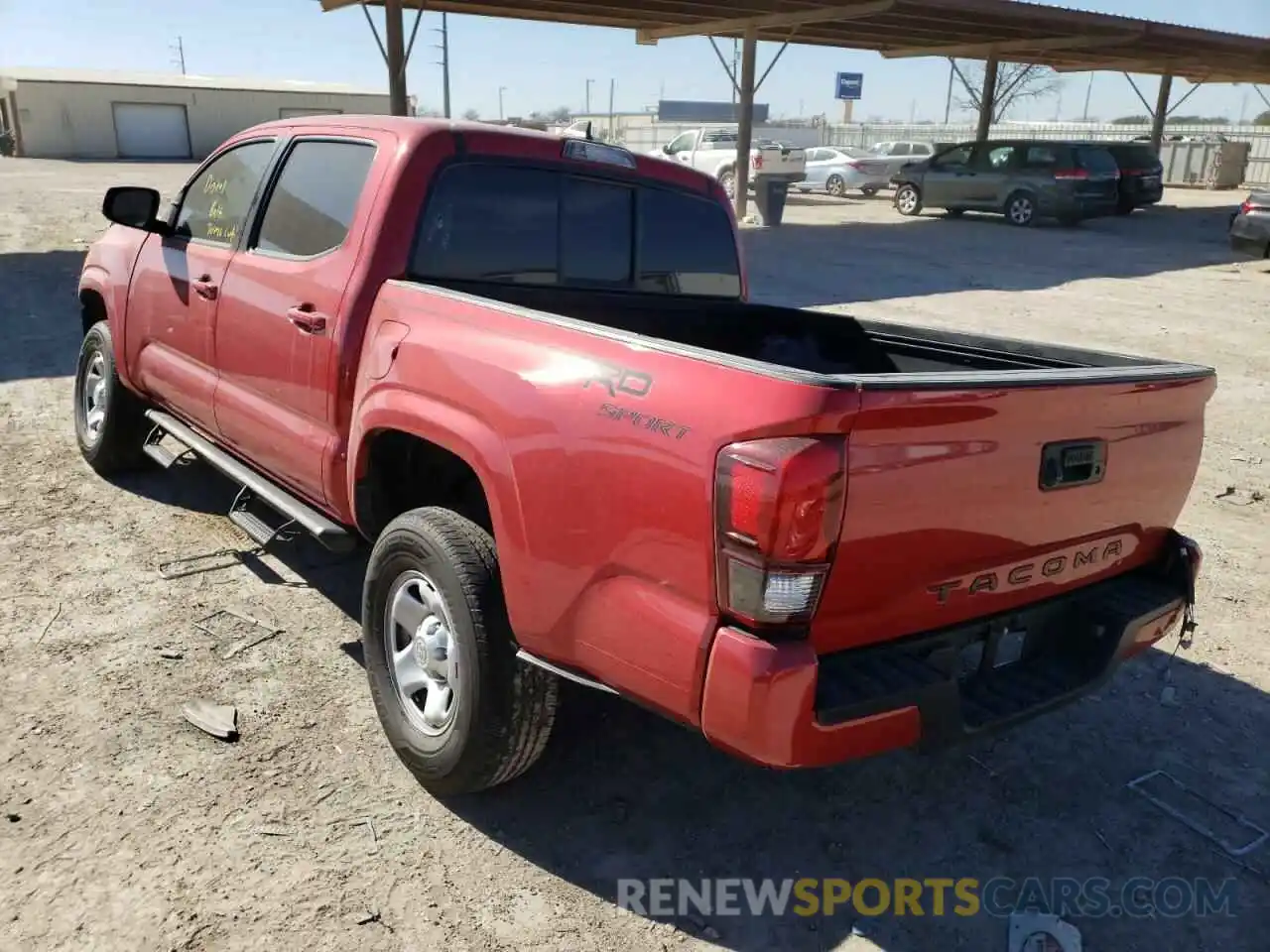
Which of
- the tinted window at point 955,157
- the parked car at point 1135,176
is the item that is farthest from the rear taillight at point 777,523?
the parked car at point 1135,176

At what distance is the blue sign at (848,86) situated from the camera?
6169cm

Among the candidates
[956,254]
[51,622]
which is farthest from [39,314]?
[956,254]

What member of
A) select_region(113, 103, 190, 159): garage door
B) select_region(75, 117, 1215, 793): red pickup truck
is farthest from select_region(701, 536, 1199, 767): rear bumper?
select_region(113, 103, 190, 159): garage door

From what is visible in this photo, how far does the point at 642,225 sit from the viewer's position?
13.2 ft

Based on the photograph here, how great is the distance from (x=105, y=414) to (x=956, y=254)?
1555 centimetres

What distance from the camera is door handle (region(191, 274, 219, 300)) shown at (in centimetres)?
426

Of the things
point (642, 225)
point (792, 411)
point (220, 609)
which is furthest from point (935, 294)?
point (792, 411)

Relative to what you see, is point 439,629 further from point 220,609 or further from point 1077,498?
point 1077,498

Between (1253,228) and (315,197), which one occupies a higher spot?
(315,197)

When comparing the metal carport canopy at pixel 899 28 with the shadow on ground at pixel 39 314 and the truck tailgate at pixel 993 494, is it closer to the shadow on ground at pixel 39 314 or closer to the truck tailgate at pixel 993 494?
the shadow on ground at pixel 39 314

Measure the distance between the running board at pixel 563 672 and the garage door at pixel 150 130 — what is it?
4964cm

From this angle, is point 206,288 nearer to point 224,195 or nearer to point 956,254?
point 224,195

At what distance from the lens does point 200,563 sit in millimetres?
4617

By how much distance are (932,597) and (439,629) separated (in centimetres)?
146
